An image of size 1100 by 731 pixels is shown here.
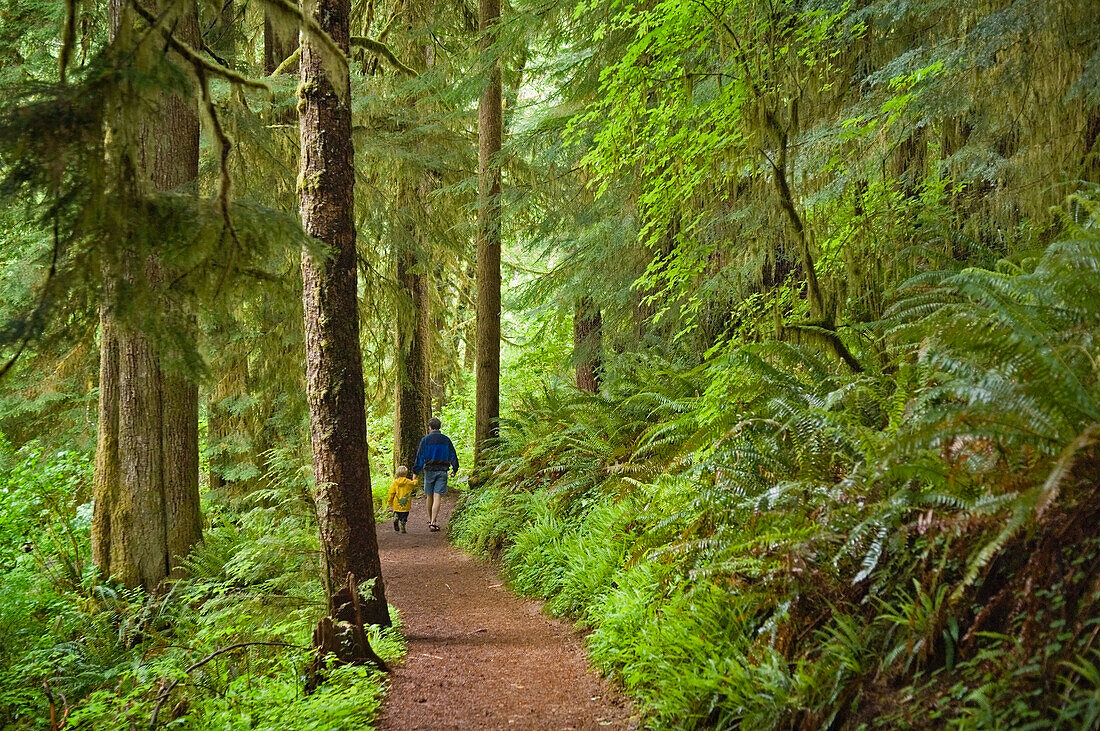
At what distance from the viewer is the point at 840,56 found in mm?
6969

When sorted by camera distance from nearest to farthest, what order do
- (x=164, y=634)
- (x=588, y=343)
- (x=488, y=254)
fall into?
(x=164, y=634)
(x=488, y=254)
(x=588, y=343)

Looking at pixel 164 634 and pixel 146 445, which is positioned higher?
pixel 146 445

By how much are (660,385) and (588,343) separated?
5.35m

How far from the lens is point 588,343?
44.9 ft

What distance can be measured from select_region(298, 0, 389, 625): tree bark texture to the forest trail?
2.89 feet

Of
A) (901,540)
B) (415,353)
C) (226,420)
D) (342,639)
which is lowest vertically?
(342,639)

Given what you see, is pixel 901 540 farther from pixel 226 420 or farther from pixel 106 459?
pixel 226 420

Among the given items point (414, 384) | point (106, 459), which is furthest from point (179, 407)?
point (414, 384)

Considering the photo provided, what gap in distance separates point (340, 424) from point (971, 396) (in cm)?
400

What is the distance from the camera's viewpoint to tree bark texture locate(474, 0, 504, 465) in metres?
11.9

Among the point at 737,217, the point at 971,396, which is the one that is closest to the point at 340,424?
the point at 971,396

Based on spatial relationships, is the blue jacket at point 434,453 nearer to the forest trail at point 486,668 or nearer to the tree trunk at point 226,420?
the tree trunk at point 226,420

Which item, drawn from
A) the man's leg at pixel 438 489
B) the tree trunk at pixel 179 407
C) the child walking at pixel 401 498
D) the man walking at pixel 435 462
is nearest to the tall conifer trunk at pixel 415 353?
the man walking at pixel 435 462

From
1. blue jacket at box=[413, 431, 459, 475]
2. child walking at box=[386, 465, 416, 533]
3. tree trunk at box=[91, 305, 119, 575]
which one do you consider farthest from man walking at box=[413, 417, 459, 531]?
tree trunk at box=[91, 305, 119, 575]
